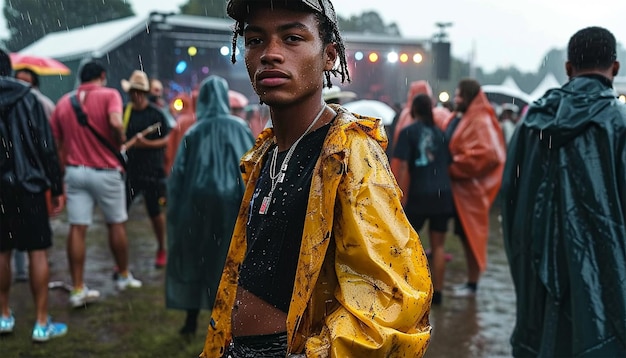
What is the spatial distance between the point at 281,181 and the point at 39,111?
3.41 m

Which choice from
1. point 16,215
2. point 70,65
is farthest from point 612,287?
point 70,65

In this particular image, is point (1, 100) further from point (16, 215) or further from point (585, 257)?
point (585, 257)

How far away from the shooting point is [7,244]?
4.53 meters

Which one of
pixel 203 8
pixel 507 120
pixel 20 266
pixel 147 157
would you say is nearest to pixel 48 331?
pixel 20 266

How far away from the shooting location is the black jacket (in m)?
4.45

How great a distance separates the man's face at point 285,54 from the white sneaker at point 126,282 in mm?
4783

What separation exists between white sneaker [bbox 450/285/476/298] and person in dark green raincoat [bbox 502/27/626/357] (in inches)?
93.5

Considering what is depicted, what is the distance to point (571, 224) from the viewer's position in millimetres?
3383

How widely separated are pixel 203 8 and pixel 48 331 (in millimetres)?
59076

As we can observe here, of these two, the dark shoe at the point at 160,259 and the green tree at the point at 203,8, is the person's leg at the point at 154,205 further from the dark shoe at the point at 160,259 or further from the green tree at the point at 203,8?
the green tree at the point at 203,8

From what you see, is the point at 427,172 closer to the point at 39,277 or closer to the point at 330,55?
the point at 39,277

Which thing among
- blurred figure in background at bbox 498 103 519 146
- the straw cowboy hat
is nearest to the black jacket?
the straw cowboy hat

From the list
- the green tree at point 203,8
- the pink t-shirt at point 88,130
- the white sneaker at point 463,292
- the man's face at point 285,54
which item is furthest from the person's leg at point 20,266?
the green tree at point 203,8

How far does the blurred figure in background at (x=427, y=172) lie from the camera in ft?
19.3
